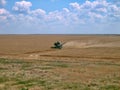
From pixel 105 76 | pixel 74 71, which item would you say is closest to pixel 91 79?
pixel 105 76

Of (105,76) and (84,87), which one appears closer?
(84,87)

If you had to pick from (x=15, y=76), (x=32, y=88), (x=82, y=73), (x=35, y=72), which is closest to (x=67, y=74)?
(x=82, y=73)

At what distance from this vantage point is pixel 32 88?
16.7 m

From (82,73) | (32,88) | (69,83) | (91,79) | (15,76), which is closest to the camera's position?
(32,88)

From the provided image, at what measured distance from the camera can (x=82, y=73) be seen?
74.1 feet

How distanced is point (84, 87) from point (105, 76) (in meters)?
4.76

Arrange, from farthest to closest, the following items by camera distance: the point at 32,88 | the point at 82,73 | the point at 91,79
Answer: the point at 82,73, the point at 91,79, the point at 32,88

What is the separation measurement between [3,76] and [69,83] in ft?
19.0

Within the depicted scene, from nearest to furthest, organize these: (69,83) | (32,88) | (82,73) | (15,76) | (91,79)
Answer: (32,88)
(69,83)
(91,79)
(15,76)
(82,73)

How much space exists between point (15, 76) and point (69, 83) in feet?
16.4

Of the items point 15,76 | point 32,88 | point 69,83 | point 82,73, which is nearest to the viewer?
point 32,88

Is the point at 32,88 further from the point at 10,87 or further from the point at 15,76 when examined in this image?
the point at 15,76

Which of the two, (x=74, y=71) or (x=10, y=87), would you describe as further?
(x=74, y=71)

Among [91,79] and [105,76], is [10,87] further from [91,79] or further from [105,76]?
[105,76]
